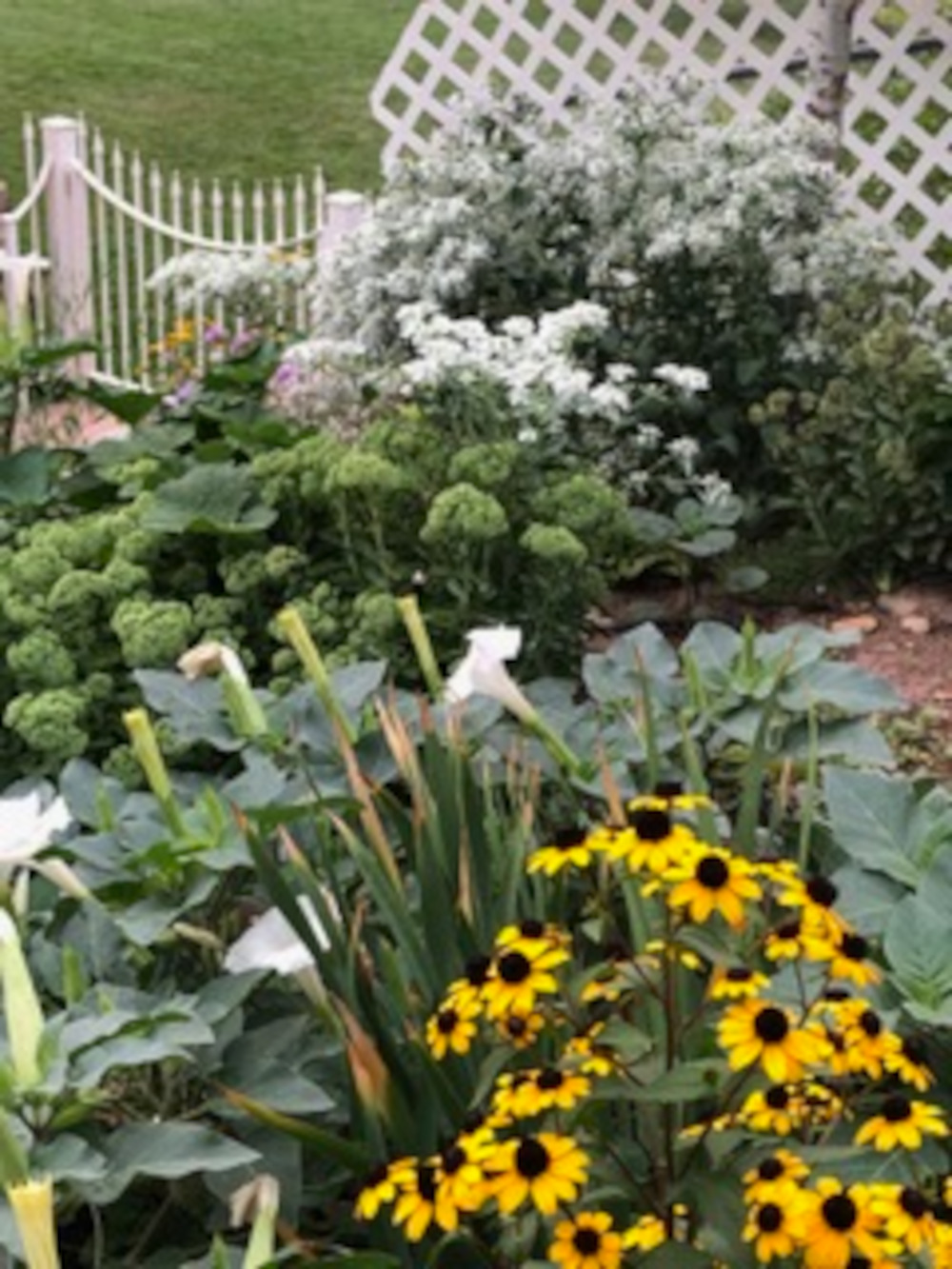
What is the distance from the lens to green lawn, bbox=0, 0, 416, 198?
13.3 metres

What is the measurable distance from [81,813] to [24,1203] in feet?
3.87

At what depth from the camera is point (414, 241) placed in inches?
223

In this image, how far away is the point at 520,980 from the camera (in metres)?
2.08

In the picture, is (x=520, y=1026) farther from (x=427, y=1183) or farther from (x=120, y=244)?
(x=120, y=244)

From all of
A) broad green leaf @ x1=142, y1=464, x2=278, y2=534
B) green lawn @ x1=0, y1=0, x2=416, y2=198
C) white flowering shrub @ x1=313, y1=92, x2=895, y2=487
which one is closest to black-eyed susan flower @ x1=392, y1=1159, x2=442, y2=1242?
broad green leaf @ x1=142, y1=464, x2=278, y2=534

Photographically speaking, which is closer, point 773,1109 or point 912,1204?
point 912,1204

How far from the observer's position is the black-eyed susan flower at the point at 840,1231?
1.89 m

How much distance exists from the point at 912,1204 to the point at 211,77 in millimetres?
14072

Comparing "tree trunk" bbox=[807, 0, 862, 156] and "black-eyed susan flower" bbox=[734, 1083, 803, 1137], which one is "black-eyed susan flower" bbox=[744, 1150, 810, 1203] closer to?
"black-eyed susan flower" bbox=[734, 1083, 803, 1137]

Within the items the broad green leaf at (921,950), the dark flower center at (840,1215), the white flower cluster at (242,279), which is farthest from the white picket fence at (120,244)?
the dark flower center at (840,1215)

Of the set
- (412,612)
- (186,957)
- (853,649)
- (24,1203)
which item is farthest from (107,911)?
(853,649)

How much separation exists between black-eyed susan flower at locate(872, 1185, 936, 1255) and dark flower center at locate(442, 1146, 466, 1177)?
37 centimetres

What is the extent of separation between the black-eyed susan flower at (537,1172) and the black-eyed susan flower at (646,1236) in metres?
0.11

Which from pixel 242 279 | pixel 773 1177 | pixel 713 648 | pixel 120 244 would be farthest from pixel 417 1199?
pixel 120 244
